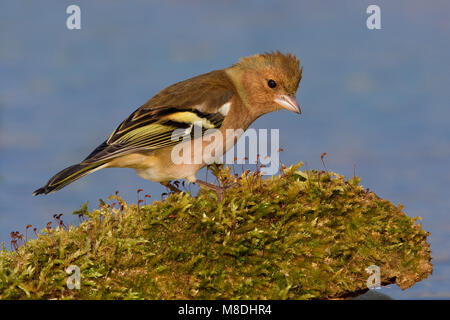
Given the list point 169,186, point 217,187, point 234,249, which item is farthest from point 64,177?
point 234,249

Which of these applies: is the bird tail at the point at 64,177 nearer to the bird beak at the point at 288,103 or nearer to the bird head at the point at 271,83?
the bird head at the point at 271,83

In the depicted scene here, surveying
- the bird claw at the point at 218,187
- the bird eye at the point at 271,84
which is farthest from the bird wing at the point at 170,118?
the bird claw at the point at 218,187

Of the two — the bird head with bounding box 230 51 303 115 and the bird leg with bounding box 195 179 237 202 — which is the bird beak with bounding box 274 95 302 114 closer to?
the bird head with bounding box 230 51 303 115

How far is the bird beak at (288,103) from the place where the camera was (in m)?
7.81

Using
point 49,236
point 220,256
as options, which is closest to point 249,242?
point 220,256

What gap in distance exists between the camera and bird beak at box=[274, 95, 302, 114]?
7809mm

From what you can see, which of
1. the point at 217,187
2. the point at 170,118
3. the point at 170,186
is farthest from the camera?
the point at 170,186

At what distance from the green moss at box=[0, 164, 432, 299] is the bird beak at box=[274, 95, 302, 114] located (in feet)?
5.12

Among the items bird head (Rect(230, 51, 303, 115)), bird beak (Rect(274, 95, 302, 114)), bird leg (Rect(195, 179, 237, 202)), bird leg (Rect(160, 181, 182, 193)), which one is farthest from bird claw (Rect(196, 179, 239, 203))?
bird beak (Rect(274, 95, 302, 114))

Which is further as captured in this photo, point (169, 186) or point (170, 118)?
point (169, 186)

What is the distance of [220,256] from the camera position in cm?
553

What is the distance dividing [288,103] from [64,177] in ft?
11.9

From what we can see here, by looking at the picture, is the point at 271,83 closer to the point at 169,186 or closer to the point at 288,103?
Result: the point at 288,103

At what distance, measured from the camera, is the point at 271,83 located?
7.96 m
